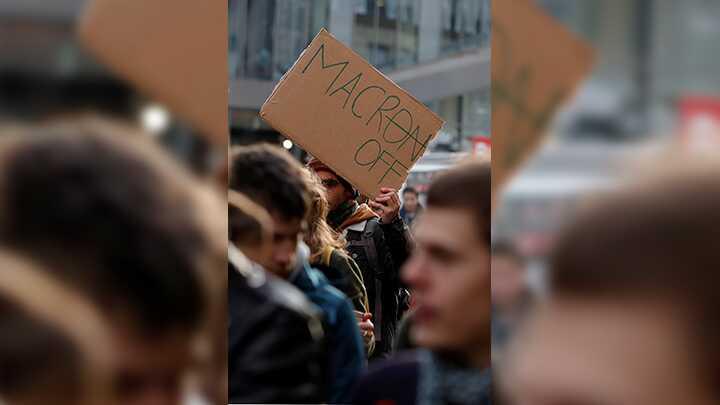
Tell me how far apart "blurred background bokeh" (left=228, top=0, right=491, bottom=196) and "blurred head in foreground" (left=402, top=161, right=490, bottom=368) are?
14cm

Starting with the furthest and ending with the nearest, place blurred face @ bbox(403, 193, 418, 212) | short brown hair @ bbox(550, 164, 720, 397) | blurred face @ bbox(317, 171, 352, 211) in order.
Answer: blurred face @ bbox(403, 193, 418, 212), blurred face @ bbox(317, 171, 352, 211), short brown hair @ bbox(550, 164, 720, 397)

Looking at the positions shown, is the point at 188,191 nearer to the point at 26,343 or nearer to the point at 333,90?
the point at 26,343

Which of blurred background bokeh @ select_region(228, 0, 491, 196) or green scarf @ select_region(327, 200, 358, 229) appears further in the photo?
green scarf @ select_region(327, 200, 358, 229)

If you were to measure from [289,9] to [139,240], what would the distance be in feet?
3.17

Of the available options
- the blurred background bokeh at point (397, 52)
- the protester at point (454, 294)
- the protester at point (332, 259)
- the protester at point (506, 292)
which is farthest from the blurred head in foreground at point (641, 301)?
the protester at point (332, 259)

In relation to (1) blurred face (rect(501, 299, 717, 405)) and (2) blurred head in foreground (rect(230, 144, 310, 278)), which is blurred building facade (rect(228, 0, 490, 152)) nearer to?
(2) blurred head in foreground (rect(230, 144, 310, 278))

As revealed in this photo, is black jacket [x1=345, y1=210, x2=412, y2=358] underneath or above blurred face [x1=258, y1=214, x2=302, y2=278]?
underneath

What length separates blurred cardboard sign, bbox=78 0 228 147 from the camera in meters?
1.37

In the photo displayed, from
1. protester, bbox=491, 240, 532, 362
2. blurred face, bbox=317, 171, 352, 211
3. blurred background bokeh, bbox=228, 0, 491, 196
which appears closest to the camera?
protester, bbox=491, 240, 532, 362

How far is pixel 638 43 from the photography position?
4.33 ft

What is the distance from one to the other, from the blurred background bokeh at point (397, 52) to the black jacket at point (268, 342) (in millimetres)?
276

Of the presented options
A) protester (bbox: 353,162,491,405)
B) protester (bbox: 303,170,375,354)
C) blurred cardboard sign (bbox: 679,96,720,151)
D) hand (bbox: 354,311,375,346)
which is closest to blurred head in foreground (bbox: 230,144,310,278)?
protester (bbox: 303,170,375,354)

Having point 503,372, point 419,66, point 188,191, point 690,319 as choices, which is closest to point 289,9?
point 419,66

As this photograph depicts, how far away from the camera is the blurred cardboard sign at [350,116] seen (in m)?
Answer: 1.92
